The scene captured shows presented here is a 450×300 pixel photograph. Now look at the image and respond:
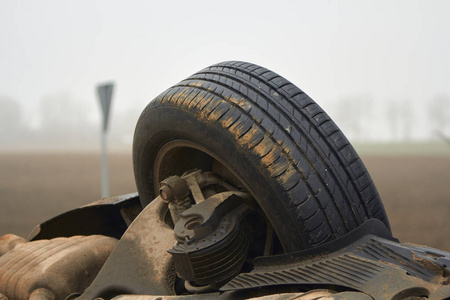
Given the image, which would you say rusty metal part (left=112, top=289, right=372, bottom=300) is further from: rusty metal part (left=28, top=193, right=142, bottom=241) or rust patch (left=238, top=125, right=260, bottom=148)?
rusty metal part (left=28, top=193, right=142, bottom=241)

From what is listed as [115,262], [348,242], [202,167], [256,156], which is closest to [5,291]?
[115,262]

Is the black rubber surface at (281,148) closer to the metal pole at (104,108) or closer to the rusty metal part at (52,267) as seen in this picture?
the rusty metal part at (52,267)

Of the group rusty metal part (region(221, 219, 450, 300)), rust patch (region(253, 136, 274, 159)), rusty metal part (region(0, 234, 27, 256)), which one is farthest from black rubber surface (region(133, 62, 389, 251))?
rusty metal part (region(0, 234, 27, 256))

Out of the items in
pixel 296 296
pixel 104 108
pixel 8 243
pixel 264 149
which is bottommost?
pixel 296 296

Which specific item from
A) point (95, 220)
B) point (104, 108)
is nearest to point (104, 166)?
point (104, 108)

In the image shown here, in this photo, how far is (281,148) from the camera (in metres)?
1.95

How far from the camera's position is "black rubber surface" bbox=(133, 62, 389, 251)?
1889mm

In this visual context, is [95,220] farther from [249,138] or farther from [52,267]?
[249,138]

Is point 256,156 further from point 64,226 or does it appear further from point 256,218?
point 64,226

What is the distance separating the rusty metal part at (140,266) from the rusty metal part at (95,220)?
772 mm

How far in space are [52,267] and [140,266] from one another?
52 cm

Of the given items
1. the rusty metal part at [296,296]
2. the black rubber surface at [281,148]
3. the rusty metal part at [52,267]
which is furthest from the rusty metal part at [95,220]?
the rusty metal part at [296,296]

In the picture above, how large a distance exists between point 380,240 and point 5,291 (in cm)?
185

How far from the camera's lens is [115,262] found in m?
2.24
